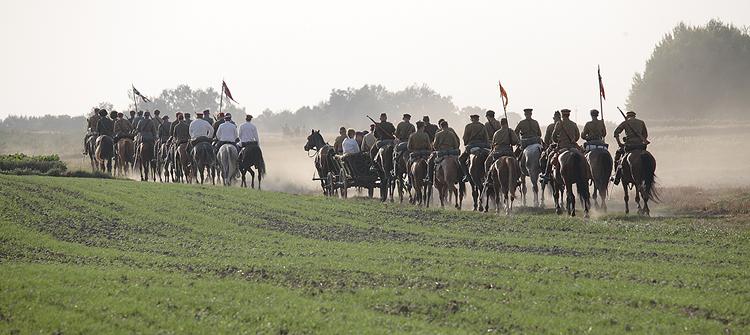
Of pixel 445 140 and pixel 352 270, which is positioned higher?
pixel 445 140

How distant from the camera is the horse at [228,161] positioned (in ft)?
134

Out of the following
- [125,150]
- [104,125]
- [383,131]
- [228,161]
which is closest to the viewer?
[383,131]

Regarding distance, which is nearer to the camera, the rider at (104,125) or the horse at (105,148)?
the horse at (105,148)

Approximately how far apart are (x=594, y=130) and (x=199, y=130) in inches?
638

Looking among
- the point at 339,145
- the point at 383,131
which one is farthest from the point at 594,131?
the point at 339,145

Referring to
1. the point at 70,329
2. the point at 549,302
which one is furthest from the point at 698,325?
the point at 70,329

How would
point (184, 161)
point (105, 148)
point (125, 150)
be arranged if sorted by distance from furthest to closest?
point (105, 148) → point (125, 150) → point (184, 161)

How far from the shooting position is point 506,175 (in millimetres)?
31641

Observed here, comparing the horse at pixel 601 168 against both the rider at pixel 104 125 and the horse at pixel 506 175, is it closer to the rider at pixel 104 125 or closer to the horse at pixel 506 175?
the horse at pixel 506 175

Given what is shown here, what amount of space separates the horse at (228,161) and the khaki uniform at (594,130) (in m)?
14.0

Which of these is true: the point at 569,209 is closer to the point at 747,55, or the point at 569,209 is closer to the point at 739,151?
the point at 739,151

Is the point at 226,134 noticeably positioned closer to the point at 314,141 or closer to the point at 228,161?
the point at 228,161

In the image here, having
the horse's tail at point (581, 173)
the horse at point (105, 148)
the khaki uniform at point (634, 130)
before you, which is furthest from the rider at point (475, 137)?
the horse at point (105, 148)

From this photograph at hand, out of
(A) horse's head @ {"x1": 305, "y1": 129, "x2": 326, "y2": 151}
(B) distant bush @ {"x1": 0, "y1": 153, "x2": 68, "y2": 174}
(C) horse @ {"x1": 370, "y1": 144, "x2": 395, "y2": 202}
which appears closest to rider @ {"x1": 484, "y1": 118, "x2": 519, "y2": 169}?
(C) horse @ {"x1": 370, "y1": 144, "x2": 395, "y2": 202}
